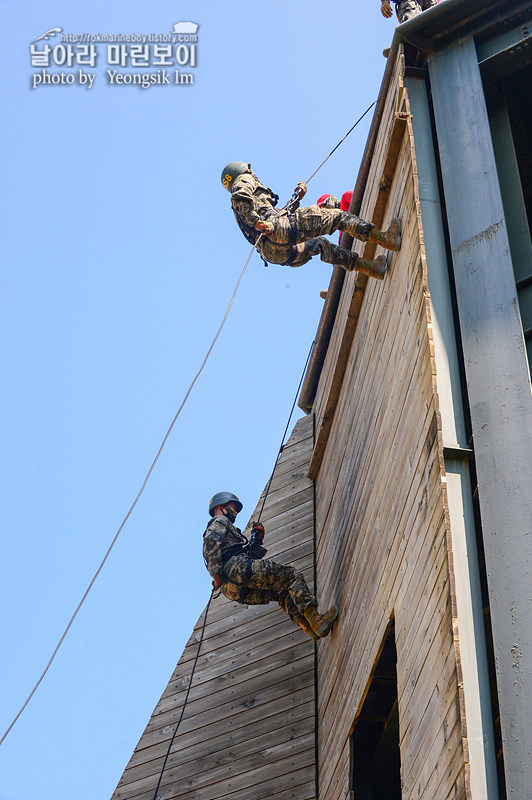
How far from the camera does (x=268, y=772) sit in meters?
9.37

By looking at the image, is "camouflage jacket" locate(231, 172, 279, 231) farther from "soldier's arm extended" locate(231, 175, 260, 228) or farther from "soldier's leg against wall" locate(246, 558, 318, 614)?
"soldier's leg against wall" locate(246, 558, 318, 614)

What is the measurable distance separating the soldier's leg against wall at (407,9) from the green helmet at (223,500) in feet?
17.8

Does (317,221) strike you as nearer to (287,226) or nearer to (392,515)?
(287,226)

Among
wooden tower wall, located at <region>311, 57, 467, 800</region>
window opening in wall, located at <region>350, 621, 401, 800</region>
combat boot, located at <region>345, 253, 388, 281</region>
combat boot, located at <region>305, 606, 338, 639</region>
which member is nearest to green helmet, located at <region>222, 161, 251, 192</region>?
wooden tower wall, located at <region>311, 57, 467, 800</region>

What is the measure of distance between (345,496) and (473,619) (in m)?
4.15

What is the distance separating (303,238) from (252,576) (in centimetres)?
A: 318

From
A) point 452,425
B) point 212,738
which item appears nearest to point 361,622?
point 452,425

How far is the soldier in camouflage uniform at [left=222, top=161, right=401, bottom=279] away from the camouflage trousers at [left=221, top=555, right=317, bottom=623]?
2.84m

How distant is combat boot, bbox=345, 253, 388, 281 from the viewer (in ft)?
26.1

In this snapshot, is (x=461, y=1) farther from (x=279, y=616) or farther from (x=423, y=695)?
(x=279, y=616)

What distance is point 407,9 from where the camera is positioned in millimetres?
11047

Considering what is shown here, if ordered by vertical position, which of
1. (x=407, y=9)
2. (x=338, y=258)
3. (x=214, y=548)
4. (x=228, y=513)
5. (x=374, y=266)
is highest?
(x=407, y=9)

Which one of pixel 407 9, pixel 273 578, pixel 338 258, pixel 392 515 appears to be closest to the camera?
pixel 392 515

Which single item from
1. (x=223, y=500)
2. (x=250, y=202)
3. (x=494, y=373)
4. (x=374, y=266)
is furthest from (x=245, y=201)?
(x=494, y=373)
